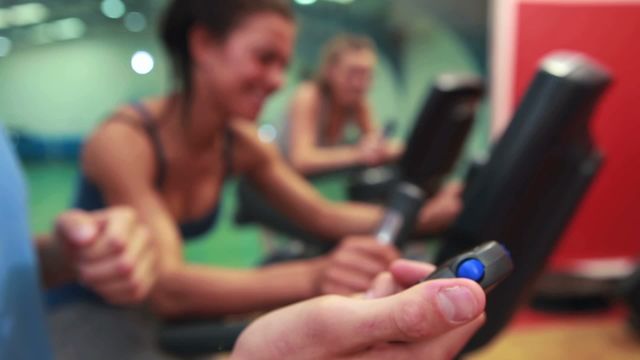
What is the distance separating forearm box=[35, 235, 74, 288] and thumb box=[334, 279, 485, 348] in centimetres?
59

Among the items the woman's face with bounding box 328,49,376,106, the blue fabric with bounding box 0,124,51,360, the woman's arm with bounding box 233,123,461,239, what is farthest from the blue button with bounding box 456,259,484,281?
the woman's face with bounding box 328,49,376,106

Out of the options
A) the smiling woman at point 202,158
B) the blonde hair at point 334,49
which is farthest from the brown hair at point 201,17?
the blonde hair at point 334,49

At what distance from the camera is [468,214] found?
764 mm

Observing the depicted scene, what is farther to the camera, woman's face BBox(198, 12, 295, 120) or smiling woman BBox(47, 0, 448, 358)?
woman's face BBox(198, 12, 295, 120)

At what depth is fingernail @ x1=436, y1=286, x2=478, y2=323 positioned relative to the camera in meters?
0.30

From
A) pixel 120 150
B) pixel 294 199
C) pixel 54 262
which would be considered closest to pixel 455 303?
pixel 54 262

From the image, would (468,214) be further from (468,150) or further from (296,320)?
(468,150)

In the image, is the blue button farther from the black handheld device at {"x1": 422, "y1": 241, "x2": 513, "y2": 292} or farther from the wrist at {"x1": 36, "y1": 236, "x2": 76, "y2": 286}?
the wrist at {"x1": 36, "y1": 236, "x2": 76, "y2": 286}

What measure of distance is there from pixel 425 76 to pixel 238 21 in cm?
102

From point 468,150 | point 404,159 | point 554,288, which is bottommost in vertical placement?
point 554,288

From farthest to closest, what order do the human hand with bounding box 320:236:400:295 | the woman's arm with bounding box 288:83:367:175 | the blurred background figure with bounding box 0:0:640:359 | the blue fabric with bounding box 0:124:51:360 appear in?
the woman's arm with bounding box 288:83:367:175, the blurred background figure with bounding box 0:0:640:359, the human hand with bounding box 320:236:400:295, the blue fabric with bounding box 0:124:51:360

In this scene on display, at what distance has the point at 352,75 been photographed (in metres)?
2.00

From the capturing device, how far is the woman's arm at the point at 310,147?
6.18ft

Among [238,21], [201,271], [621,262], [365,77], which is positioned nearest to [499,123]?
[365,77]
